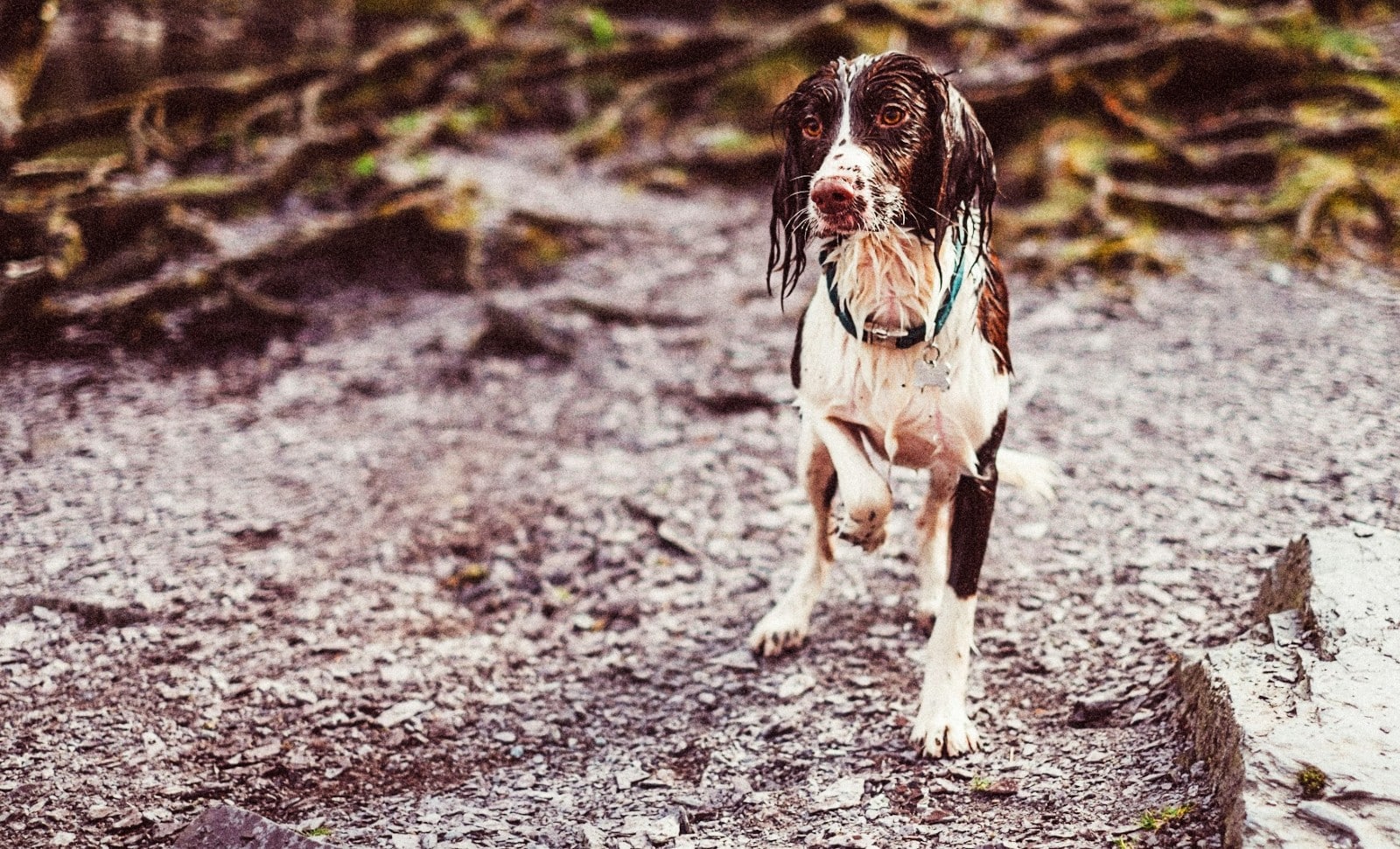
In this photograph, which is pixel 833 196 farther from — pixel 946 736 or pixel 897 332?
pixel 946 736

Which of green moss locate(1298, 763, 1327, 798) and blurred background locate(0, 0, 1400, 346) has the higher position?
blurred background locate(0, 0, 1400, 346)

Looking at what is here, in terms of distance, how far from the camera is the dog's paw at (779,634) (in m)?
4.16

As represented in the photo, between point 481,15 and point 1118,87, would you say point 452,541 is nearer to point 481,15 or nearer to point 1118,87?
point 1118,87

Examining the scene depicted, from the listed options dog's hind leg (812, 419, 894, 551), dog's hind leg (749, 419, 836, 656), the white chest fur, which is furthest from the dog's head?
dog's hind leg (749, 419, 836, 656)

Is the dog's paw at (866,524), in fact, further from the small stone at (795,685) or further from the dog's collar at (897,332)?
the small stone at (795,685)

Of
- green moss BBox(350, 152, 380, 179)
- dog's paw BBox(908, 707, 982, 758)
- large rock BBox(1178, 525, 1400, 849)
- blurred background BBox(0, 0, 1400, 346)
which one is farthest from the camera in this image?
green moss BBox(350, 152, 380, 179)

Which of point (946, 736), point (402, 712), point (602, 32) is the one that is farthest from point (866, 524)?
point (602, 32)

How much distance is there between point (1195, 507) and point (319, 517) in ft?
14.6

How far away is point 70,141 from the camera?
9094 millimetres

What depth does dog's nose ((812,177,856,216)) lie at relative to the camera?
284cm

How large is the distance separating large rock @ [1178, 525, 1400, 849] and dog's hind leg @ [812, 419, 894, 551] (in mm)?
1106

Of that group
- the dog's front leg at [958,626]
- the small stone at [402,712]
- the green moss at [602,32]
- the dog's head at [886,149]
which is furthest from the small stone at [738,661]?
the green moss at [602,32]

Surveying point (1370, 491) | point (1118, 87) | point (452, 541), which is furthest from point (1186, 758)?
point (1118, 87)

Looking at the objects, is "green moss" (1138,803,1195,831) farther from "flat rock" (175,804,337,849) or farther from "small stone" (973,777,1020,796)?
"flat rock" (175,804,337,849)
